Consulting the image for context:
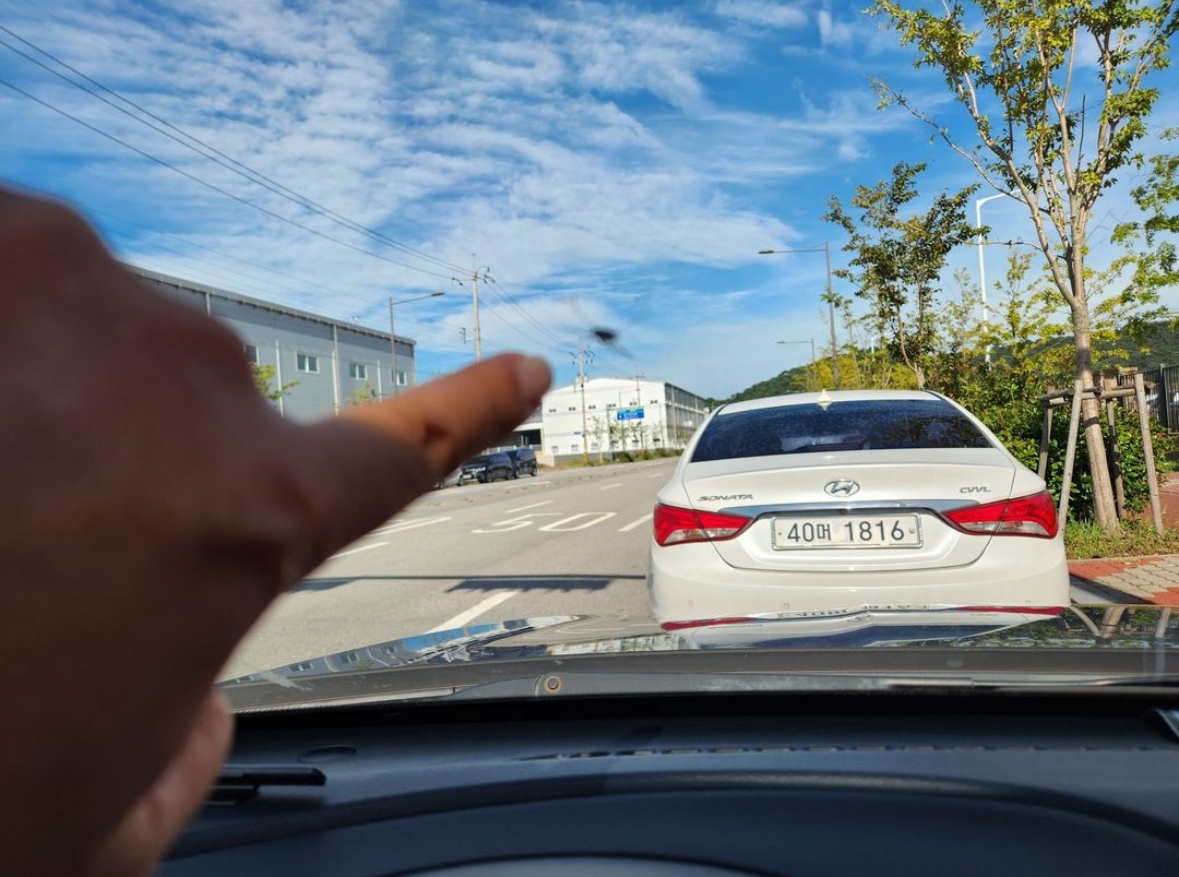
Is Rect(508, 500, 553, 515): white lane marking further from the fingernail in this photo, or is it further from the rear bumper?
the fingernail

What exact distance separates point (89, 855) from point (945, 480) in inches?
145

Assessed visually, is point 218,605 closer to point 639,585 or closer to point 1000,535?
point 1000,535

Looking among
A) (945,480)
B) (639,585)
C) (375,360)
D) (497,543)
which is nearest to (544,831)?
(375,360)

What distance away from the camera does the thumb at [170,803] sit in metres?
0.44

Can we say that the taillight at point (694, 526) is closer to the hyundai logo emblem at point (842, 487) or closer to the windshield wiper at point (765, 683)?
the hyundai logo emblem at point (842, 487)

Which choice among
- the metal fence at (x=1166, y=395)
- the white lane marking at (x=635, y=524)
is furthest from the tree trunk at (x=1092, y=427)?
the metal fence at (x=1166, y=395)

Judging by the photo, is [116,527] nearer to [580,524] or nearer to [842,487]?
[842,487]

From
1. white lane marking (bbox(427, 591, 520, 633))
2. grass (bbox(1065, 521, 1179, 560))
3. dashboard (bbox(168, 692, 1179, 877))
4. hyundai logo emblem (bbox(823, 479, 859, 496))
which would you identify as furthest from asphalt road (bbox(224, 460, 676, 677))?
grass (bbox(1065, 521, 1179, 560))

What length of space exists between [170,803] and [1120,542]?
9.16 metres

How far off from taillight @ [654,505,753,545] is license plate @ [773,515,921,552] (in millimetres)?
174

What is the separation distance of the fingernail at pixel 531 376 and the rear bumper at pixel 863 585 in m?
3.19

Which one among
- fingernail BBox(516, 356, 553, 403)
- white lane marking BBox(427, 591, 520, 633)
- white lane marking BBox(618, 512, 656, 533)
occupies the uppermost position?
fingernail BBox(516, 356, 553, 403)

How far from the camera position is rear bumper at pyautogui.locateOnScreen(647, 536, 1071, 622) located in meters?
3.60

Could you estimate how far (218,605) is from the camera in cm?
42
